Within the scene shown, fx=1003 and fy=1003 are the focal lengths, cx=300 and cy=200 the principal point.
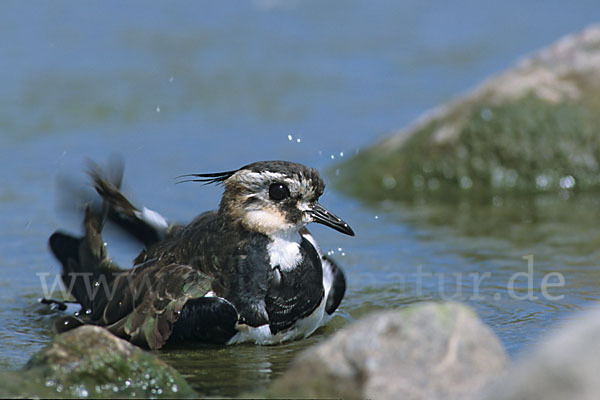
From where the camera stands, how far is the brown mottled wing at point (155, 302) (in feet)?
18.2

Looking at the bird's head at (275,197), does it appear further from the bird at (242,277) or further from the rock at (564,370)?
the rock at (564,370)

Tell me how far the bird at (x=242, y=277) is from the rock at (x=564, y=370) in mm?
2447

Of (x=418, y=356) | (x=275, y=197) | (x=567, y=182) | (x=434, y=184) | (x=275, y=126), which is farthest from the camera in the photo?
(x=275, y=126)

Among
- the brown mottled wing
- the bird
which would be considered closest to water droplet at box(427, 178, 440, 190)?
the bird

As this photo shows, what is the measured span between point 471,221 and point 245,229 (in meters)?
3.38

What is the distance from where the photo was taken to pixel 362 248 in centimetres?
780

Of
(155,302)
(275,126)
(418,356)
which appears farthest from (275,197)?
(275,126)

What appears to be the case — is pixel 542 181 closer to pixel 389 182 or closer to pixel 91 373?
pixel 389 182

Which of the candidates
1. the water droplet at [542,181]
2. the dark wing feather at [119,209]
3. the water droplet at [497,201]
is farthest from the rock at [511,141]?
the dark wing feather at [119,209]

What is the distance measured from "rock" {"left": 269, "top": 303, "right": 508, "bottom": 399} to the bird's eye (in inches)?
65.3

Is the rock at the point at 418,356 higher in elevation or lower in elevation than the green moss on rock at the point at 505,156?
lower

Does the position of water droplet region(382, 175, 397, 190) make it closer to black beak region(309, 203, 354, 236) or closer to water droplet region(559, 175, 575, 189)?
water droplet region(559, 175, 575, 189)

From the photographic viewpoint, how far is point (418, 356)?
13.2 ft

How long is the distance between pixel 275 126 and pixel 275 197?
579cm
